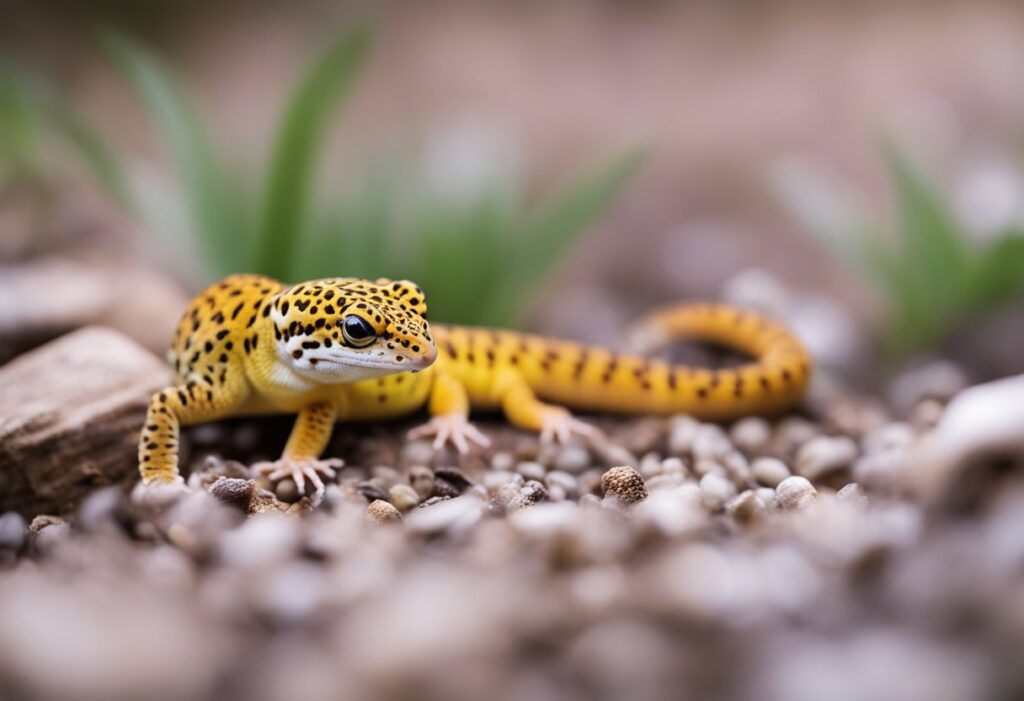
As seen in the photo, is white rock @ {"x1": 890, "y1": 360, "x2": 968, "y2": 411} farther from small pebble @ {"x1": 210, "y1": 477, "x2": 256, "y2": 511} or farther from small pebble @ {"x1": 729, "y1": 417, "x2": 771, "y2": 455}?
small pebble @ {"x1": 210, "y1": 477, "x2": 256, "y2": 511}

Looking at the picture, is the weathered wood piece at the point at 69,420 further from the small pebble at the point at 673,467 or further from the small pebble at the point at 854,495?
the small pebble at the point at 854,495

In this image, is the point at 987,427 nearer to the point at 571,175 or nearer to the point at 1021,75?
the point at 571,175

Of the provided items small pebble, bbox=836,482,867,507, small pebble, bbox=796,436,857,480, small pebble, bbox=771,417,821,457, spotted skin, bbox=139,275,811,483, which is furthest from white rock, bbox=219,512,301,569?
small pebble, bbox=771,417,821,457

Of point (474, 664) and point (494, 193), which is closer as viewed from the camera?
point (474, 664)

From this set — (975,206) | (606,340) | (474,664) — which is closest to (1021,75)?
(975,206)

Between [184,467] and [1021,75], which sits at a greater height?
[1021,75]

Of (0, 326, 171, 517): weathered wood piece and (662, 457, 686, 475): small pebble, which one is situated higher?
(662, 457, 686, 475): small pebble

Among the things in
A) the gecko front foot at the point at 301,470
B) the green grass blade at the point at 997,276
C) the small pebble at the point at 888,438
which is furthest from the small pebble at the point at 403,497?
the green grass blade at the point at 997,276
